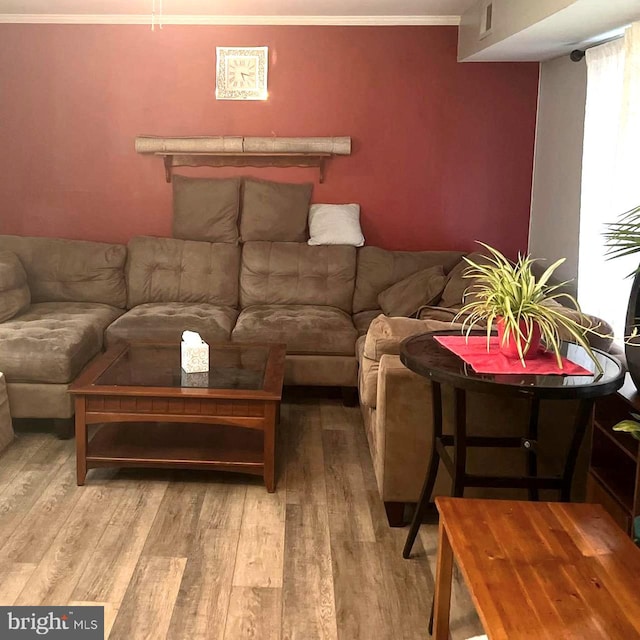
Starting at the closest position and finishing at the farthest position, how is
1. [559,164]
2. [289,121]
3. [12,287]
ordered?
1. [12,287]
2. [559,164]
3. [289,121]

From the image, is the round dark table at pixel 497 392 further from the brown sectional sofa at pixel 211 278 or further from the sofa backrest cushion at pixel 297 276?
the sofa backrest cushion at pixel 297 276

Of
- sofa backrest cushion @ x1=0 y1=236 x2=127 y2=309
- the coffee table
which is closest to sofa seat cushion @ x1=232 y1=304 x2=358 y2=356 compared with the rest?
the coffee table

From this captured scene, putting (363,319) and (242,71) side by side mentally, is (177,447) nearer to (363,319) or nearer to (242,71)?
(363,319)

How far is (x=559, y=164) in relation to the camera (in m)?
4.40

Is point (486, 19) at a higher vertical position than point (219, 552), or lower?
higher

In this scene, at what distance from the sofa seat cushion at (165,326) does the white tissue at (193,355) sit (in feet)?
2.10

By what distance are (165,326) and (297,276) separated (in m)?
0.97

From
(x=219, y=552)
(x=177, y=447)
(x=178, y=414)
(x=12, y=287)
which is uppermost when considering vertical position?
(x=12, y=287)

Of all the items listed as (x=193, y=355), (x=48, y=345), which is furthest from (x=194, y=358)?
(x=48, y=345)

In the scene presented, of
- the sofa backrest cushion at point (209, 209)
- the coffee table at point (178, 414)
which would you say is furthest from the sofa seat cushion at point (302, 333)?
the sofa backrest cushion at point (209, 209)

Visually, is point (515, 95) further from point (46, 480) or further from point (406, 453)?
point (46, 480)

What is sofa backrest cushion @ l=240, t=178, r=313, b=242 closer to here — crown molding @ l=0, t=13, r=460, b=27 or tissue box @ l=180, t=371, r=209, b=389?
crown molding @ l=0, t=13, r=460, b=27

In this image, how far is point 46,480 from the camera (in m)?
3.15

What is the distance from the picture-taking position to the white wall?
13.5 feet
